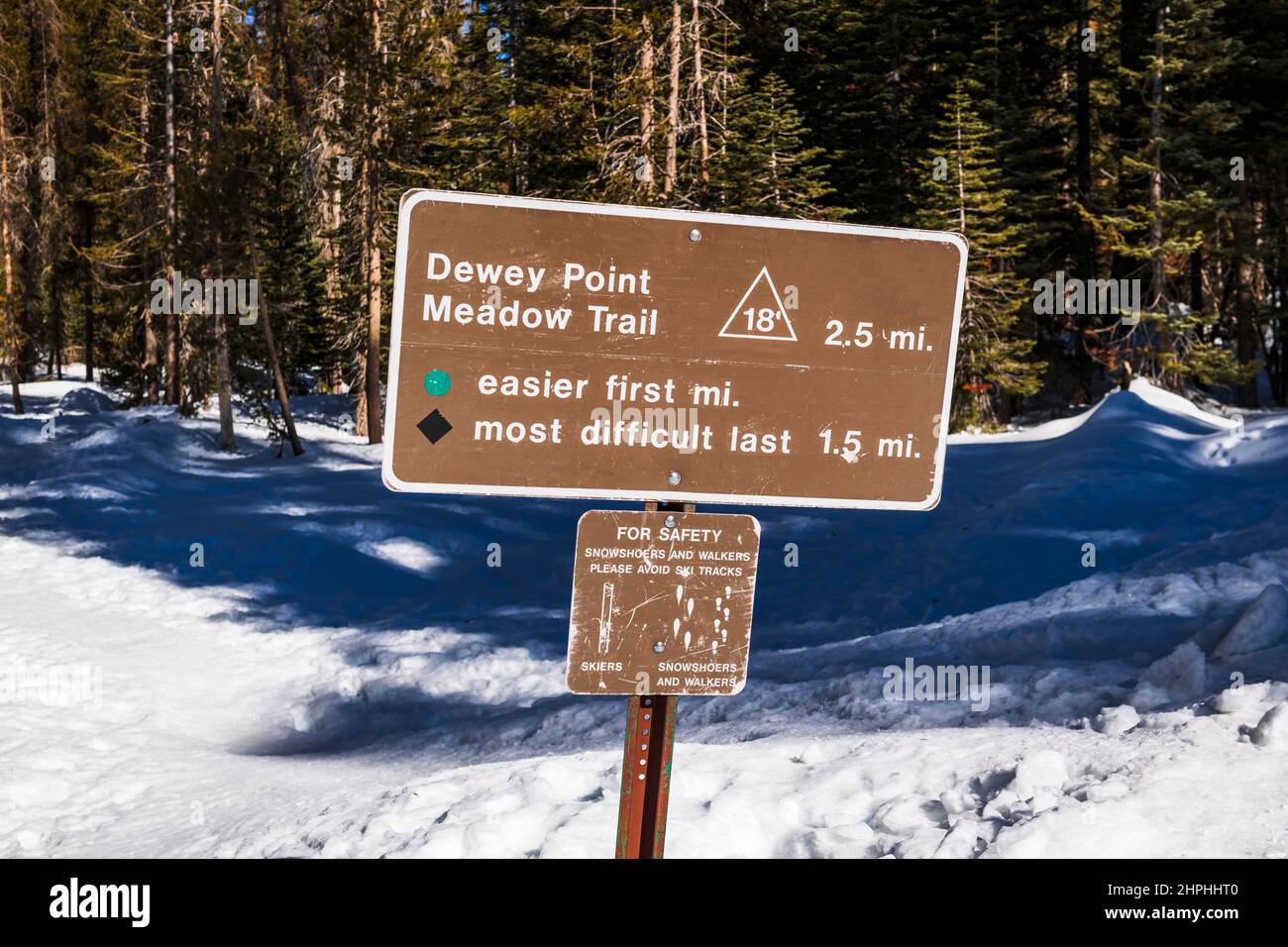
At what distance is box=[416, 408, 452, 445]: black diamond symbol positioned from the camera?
263cm

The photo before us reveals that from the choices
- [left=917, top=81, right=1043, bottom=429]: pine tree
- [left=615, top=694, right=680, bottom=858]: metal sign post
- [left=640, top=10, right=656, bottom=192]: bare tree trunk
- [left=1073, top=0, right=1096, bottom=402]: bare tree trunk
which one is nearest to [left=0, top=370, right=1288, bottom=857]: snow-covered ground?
[left=615, top=694, right=680, bottom=858]: metal sign post

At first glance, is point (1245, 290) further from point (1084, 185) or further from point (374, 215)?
point (374, 215)

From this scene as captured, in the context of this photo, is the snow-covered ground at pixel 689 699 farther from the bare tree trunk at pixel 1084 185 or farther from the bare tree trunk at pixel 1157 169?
the bare tree trunk at pixel 1084 185

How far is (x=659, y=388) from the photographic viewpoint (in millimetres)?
2713

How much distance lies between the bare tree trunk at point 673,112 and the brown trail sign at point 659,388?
68.0 ft

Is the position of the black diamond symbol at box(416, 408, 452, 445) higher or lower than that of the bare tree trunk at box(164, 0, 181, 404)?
lower

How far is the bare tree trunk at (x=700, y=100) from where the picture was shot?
22.9 meters

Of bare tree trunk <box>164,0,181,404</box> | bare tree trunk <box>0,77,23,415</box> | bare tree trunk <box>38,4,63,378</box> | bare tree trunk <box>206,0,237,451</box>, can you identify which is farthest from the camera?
bare tree trunk <box>38,4,63,378</box>

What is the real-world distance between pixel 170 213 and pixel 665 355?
1188 inches

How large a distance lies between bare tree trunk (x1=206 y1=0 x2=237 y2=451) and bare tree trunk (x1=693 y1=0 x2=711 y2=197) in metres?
10.6

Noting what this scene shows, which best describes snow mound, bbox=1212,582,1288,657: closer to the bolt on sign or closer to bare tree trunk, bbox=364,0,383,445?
the bolt on sign

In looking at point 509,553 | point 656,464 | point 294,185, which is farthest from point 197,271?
point 656,464
